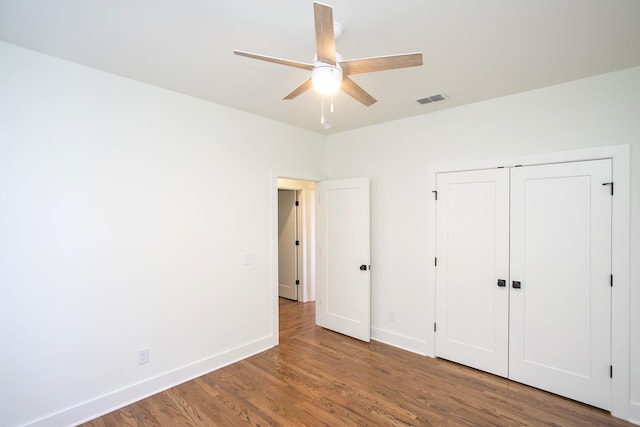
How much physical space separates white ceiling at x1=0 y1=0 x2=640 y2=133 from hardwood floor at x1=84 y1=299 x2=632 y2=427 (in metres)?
2.70

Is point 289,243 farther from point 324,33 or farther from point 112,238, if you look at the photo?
point 324,33

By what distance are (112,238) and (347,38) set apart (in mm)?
2445

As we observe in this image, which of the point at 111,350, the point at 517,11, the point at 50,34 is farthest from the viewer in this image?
the point at 111,350

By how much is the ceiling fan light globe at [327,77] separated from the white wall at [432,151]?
2160 millimetres

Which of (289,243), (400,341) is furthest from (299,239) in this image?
(400,341)

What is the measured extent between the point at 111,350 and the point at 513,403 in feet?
11.4

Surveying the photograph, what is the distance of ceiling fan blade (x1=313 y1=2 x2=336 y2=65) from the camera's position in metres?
1.32

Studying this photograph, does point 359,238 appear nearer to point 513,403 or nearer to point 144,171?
point 513,403

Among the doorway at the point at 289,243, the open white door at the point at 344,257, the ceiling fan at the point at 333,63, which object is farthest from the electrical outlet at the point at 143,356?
the doorway at the point at 289,243

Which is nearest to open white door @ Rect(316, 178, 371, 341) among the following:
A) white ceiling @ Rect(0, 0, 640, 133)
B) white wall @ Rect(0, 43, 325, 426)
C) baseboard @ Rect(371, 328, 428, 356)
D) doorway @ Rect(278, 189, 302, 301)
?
baseboard @ Rect(371, 328, 428, 356)

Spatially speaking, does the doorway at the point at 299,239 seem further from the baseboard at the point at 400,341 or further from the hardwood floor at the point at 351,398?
the hardwood floor at the point at 351,398

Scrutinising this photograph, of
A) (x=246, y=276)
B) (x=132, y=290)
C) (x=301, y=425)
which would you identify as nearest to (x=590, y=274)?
(x=301, y=425)

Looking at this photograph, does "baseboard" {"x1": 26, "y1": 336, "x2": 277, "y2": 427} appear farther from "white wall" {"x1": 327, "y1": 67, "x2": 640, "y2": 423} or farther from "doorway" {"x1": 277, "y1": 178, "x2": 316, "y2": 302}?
"doorway" {"x1": 277, "y1": 178, "x2": 316, "y2": 302}

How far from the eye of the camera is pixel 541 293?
113 inches
